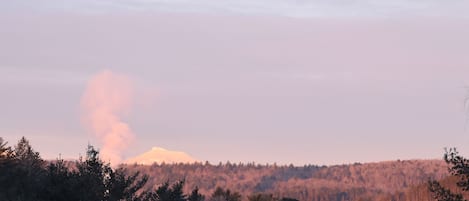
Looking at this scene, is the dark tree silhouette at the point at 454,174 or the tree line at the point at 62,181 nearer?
the dark tree silhouette at the point at 454,174

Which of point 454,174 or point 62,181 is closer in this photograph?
point 454,174

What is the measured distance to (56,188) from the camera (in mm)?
64750

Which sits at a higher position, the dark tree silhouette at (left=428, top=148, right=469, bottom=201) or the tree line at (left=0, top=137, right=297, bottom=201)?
the tree line at (left=0, top=137, right=297, bottom=201)

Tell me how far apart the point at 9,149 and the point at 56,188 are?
34895 millimetres

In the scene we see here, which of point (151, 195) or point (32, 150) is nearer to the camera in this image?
point (32, 150)

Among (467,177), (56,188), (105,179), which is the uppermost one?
(105,179)

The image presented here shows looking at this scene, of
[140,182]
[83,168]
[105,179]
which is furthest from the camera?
[140,182]

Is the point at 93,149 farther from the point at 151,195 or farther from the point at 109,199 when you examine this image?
the point at 151,195

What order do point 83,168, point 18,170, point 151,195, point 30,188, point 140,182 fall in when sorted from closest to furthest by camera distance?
point 30,188 < point 83,168 < point 18,170 < point 140,182 < point 151,195

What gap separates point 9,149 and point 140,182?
42.7 ft

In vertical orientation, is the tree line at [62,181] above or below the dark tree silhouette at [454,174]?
above

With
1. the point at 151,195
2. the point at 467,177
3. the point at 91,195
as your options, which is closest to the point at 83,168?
the point at 91,195

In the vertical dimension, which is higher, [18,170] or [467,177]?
Result: [18,170]

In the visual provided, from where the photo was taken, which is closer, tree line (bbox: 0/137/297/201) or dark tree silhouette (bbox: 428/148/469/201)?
dark tree silhouette (bbox: 428/148/469/201)
